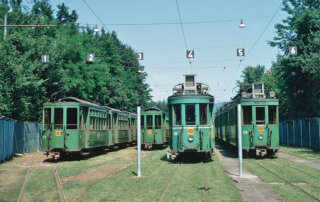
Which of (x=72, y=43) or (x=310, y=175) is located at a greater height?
(x=72, y=43)

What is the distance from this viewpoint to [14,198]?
9.23 meters

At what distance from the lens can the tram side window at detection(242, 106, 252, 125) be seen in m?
18.6

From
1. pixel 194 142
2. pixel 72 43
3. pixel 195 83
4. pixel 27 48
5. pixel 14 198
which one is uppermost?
pixel 72 43

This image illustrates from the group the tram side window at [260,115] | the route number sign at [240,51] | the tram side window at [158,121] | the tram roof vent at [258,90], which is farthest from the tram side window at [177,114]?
the tram side window at [158,121]

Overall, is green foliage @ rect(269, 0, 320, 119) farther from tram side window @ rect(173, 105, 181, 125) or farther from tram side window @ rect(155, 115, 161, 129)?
tram side window @ rect(173, 105, 181, 125)

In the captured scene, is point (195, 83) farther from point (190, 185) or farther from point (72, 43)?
point (72, 43)

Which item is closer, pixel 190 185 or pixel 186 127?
pixel 190 185

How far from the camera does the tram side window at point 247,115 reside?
1864 cm

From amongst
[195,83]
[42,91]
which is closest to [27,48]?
[42,91]

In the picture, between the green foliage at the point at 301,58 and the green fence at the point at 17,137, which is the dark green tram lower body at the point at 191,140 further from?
the green foliage at the point at 301,58

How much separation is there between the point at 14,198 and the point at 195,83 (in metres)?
11.4

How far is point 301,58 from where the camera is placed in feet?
97.3

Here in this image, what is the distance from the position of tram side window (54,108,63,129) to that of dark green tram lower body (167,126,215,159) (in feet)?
20.4

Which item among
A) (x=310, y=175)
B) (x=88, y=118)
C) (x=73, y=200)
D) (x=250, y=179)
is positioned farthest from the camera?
(x=88, y=118)
